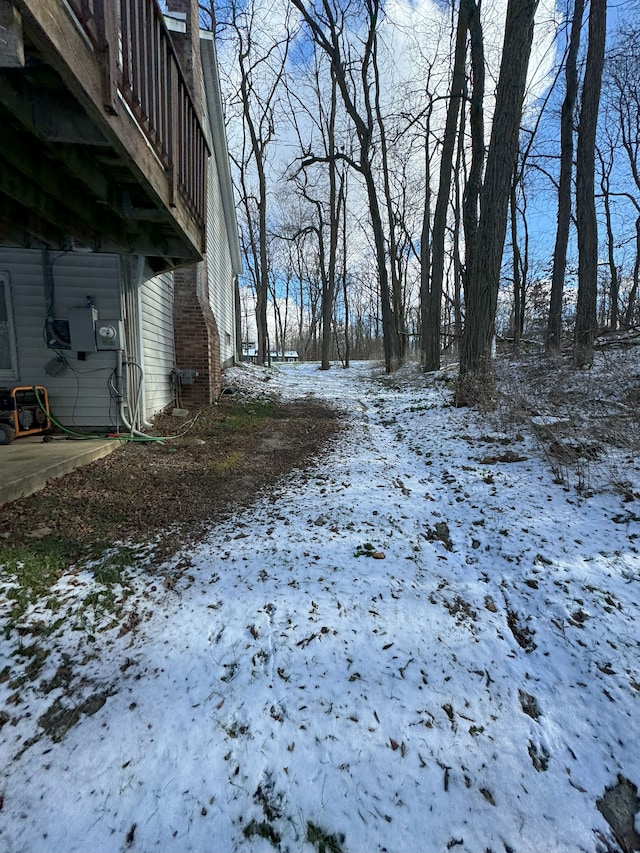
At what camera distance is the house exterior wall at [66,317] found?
476 centimetres

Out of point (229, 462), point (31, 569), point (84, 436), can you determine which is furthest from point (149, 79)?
point (84, 436)

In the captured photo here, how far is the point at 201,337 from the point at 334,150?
14.1 meters

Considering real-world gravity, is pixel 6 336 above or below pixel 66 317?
below

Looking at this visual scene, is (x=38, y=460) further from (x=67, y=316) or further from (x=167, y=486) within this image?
(x=67, y=316)

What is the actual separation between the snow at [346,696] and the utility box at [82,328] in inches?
137

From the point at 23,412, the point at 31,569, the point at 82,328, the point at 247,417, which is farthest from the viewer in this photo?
the point at 247,417

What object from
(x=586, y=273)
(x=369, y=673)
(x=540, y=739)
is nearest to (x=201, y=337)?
(x=369, y=673)

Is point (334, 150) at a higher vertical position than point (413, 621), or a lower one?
higher

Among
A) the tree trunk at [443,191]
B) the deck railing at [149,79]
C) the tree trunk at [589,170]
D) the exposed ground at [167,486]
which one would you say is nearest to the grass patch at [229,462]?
the exposed ground at [167,486]

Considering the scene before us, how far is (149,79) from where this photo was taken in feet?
9.32

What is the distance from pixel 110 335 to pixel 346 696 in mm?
4898

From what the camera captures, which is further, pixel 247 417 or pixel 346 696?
pixel 247 417

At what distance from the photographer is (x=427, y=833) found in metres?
1.15

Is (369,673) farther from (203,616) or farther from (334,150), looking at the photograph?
(334,150)
